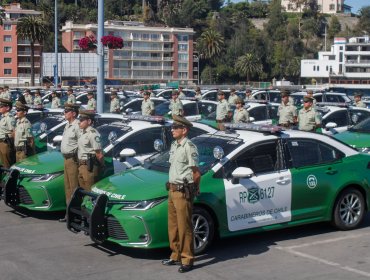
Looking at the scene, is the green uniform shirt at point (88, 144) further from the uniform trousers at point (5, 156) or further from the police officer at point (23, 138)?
the uniform trousers at point (5, 156)

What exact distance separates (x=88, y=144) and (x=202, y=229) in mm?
2429

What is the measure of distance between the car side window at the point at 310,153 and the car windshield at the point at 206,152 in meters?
0.84

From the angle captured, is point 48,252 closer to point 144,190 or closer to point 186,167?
point 144,190

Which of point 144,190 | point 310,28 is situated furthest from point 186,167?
point 310,28

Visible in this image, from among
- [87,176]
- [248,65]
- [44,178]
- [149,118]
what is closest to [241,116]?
[149,118]

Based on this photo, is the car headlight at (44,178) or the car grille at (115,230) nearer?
the car grille at (115,230)

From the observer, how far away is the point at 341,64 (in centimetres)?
12506

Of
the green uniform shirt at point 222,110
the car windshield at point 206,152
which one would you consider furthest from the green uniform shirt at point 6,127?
the green uniform shirt at point 222,110

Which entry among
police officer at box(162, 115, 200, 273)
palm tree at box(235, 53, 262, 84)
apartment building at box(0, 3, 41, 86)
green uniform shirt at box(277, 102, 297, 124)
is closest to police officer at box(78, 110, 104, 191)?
police officer at box(162, 115, 200, 273)

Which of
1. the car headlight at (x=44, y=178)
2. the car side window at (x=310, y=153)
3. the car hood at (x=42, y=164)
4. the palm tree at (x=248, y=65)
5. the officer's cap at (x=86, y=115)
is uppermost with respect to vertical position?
the palm tree at (x=248, y=65)

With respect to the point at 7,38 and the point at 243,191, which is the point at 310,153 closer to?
the point at 243,191

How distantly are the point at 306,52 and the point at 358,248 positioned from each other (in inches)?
5928

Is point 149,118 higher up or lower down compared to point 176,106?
higher up

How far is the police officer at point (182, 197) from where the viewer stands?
24.9 feet
